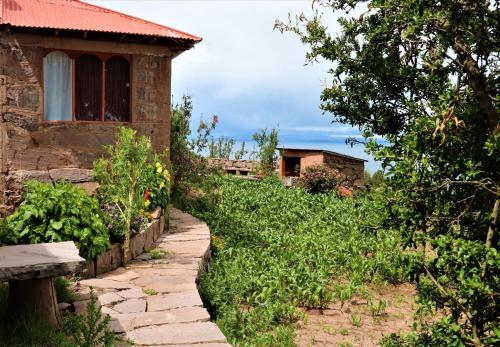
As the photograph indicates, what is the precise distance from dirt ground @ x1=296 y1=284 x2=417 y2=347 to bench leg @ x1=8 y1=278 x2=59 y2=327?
2820 millimetres

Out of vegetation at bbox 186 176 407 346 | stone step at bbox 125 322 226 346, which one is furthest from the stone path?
vegetation at bbox 186 176 407 346

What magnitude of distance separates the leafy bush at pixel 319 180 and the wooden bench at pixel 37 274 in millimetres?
12541

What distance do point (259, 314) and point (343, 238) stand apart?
15.8 ft

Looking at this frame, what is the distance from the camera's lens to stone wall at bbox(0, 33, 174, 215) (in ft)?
31.8

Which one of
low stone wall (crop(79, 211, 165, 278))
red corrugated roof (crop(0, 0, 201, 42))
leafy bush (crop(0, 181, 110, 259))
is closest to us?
leafy bush (crop(0, 181, 110, 259))

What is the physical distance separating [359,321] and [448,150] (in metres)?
3.65

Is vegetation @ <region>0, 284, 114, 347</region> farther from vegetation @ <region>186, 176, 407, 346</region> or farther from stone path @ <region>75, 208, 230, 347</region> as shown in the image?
vegetation @ <region>186, 176, 407, 346</region>

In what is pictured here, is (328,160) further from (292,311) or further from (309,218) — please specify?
(292,311)

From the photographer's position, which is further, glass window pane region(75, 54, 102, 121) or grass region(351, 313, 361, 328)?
glass window pane region(75, 54, 102, 121)

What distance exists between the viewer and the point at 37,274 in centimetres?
498

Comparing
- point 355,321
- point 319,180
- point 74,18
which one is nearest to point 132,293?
point 355,321

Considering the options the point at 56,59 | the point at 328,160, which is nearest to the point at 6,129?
the point at 56,59

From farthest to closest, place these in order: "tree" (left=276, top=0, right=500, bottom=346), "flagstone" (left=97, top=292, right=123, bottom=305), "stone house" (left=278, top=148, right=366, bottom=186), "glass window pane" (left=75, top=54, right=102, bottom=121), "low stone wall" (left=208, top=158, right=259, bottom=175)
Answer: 1. "low stone wall" (left=208, top=158, right=259, bottom=175)
2. "stone house" (left=278, top=148, right=366, bottom=186)
3. "glass window pane" (left=75, top=54, right=102, bottom=121)
4. "flagstone" (left=97, top=292, right=123, bottom=305)
5. "tree" (left=276, top=0, right=500, bottom=346)

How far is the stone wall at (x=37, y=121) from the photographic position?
9703mm
